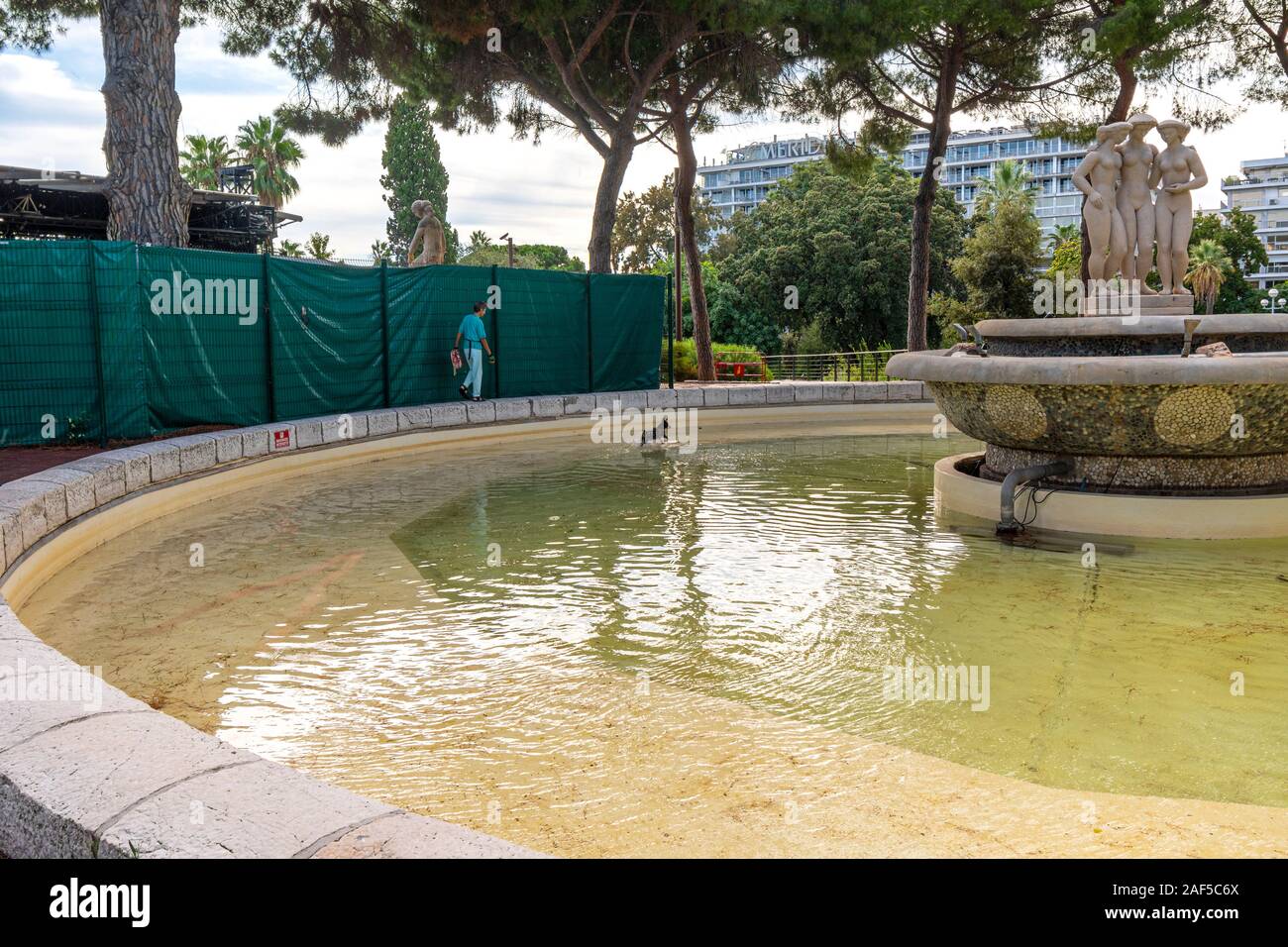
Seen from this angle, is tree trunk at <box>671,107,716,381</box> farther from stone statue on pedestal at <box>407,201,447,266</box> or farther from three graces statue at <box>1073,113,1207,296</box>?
three graces statue at <box>1073,113,1207,296</box>

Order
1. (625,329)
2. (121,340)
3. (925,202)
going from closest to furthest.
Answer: (121,340), (625,329), (925,202)

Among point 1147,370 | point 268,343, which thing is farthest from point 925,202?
point 1147,370

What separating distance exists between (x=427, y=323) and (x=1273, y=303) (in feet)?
189

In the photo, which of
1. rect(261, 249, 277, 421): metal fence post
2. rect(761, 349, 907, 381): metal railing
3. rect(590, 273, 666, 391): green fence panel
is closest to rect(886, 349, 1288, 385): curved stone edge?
rect(261, 249, 277, 421): metal fence post

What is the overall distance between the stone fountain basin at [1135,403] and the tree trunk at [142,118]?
951 centimetres

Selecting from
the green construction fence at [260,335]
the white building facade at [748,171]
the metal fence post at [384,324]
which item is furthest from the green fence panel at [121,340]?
the white building facade at [748,171]

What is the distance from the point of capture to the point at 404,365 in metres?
14.4

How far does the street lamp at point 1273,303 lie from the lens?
56969 millimetres

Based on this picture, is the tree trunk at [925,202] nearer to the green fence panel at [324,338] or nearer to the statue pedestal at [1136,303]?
the green fence panel at [324,338]

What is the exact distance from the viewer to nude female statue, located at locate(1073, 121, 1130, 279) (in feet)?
30.2

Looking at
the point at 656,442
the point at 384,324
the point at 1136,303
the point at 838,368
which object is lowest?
the point at 656,442

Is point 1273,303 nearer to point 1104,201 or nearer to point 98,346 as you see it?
point 1104,201

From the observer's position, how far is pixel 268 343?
12.2 metres

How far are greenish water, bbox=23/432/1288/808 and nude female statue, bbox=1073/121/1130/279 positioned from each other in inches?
118
